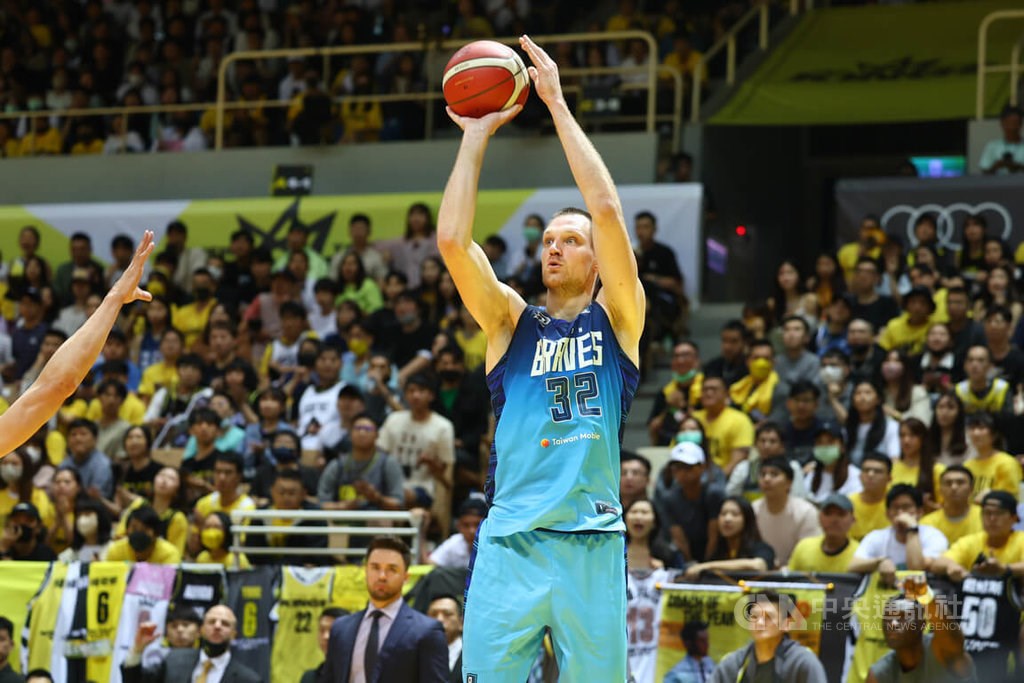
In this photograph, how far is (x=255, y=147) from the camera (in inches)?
848

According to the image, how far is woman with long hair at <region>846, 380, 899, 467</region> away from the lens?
1318 centimetres

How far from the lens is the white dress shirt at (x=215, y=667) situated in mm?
11359

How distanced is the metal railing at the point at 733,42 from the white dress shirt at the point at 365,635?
37.7 feet

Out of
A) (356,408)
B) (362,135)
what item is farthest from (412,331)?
(362,135)

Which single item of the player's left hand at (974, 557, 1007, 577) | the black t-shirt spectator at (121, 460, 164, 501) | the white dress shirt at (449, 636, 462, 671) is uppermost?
the black t-shirt spectator at (121, 460, 164, 501)

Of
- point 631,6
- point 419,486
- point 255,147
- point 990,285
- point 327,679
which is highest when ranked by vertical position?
point 631,6

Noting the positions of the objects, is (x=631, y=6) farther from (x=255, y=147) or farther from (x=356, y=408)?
(x=356, y=408)

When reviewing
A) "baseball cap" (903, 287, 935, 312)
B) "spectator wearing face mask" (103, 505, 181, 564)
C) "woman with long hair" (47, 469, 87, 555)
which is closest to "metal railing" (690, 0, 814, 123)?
"baseball cap" (903, 287, 935, 312)

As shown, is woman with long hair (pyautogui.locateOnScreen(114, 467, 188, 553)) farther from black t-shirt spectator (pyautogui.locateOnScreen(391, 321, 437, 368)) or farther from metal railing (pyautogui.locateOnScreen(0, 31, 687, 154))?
metal railing (pyautogui.locateOnScreen(0, 31, 687, 154))

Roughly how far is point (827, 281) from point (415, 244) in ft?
16.3

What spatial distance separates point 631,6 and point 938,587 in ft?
43.2

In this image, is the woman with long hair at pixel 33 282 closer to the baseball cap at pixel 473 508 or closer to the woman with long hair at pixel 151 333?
the woman with long hair at pixel 151 333

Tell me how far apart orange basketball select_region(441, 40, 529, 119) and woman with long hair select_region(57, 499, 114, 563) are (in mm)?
8305

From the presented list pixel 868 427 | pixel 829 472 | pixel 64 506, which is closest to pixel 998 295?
pixel 868 427
